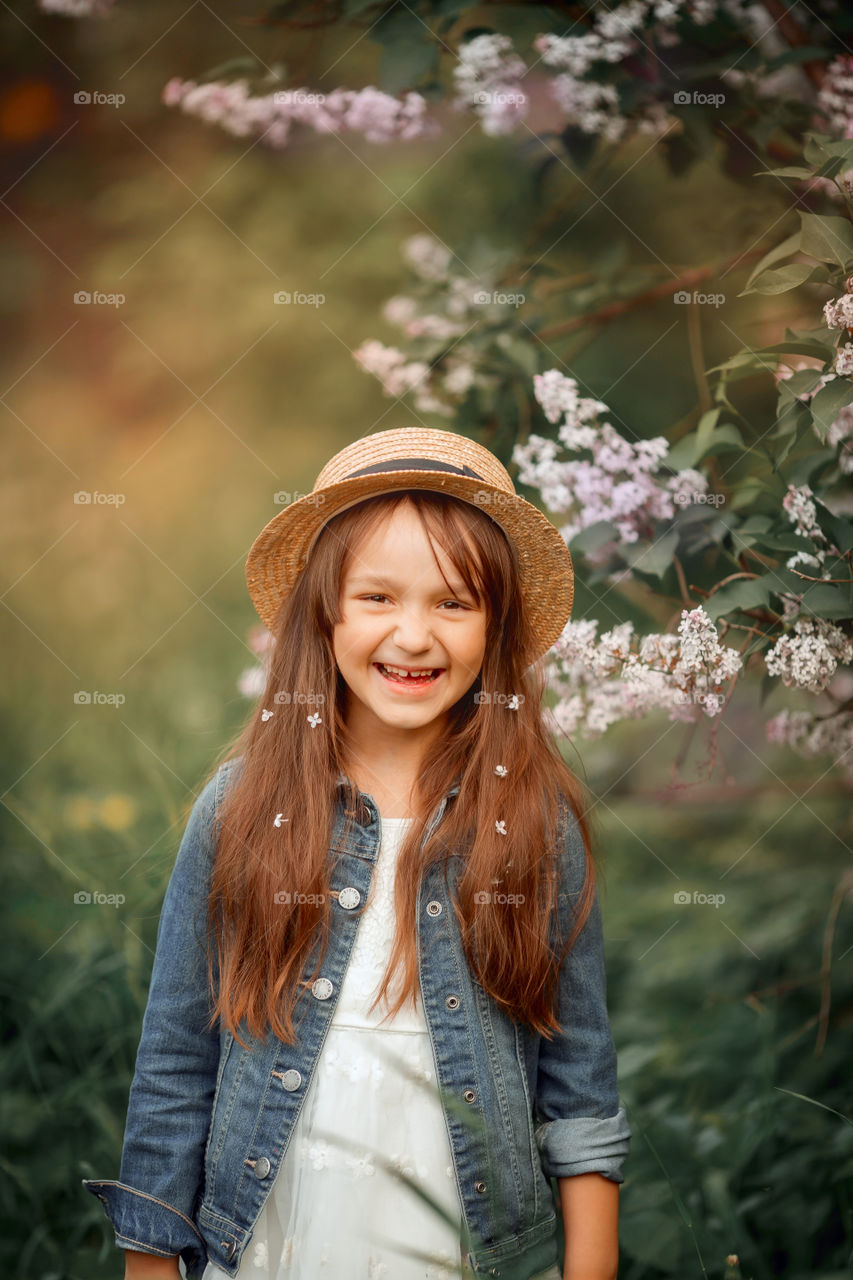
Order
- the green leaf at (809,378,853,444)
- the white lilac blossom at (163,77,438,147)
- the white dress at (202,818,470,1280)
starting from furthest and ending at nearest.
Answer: the white lilac blossom at (163,77,438,147)
the green leaf at (809,378,853,444)
the white dress at (202,818,470,1280)

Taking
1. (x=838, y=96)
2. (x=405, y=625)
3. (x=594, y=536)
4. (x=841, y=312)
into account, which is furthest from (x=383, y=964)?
(x=838, y=96)

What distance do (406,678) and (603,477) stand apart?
952mm

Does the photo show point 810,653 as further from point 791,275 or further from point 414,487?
point 414,487

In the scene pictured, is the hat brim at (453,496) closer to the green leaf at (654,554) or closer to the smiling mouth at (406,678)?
the smiling mouth at (406,678)

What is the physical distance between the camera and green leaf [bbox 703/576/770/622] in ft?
6.79

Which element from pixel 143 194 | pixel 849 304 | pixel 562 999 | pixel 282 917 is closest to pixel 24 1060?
pixel 282 917

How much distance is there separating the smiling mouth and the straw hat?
213 mm

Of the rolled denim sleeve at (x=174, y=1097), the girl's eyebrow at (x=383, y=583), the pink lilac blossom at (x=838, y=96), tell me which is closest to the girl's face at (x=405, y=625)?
the girl's eyebrow at (x=383, y=583)

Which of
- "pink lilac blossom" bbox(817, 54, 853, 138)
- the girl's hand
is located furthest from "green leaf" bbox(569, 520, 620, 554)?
the girl's hand

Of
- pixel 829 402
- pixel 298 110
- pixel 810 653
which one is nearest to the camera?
pixel 829 402

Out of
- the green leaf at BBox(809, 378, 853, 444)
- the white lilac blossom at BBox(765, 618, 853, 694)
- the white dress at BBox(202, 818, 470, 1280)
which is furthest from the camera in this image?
the white lilac blossom at BBox(765, 618, 853, 694)

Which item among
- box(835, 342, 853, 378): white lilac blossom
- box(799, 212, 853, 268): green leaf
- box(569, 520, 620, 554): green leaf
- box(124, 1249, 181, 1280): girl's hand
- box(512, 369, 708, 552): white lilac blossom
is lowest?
box(124, 1249, 181, 1280): girl's hand

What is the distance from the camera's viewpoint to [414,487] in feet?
4.46

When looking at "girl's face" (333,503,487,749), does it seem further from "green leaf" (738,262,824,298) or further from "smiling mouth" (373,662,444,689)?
"green leaf" (738,262,824,298)
